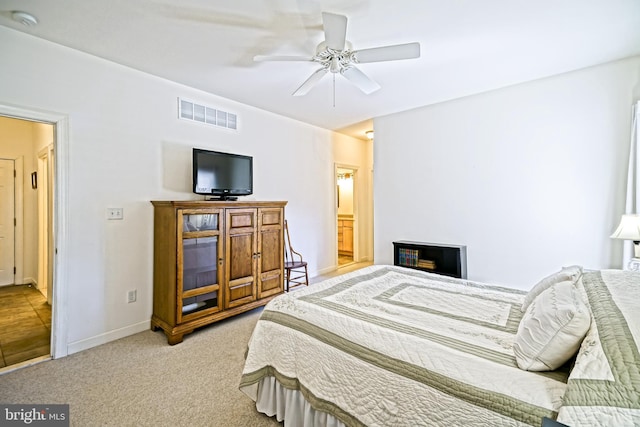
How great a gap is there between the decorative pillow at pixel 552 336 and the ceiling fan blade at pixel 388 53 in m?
1.79

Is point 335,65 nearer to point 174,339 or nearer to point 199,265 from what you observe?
point 199,265

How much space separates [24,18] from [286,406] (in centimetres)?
320

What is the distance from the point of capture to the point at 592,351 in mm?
900

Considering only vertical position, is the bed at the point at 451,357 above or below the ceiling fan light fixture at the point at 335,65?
below

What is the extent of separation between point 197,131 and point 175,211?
1.23 meters

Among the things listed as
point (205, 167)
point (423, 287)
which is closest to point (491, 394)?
point (423, 287)

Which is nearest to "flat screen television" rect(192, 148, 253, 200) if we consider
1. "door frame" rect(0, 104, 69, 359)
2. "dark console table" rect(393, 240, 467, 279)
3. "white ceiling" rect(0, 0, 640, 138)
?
"white ceiling" rect(0, 0, 640, 138)

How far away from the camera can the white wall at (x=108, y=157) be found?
2369 mm

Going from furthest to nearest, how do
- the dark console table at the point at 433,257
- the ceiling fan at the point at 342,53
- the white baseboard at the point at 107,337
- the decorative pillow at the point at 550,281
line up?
the dark console table at the point at 433,257 < the white baseboard at the point at 107,337 < the ceiling fan at the point at 342,53 < the decorative pillow at the point at 550,281

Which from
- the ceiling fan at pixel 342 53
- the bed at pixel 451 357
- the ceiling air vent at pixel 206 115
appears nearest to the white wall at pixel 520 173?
the bed at pixel 451 357

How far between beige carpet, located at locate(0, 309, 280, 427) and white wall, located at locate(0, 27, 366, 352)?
0.35m

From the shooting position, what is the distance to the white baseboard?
2494 millimetres

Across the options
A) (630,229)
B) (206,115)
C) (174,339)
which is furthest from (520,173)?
(174,339)

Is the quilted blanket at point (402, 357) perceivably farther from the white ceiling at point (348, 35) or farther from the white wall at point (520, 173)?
the white ceiling at point (348, 35)
